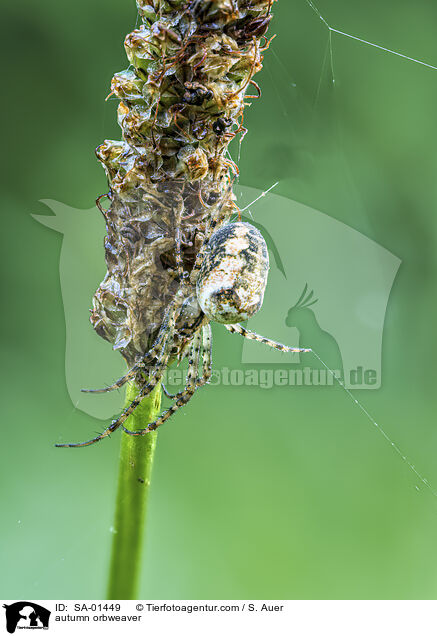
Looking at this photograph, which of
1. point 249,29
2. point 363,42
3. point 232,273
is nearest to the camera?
point 249,29

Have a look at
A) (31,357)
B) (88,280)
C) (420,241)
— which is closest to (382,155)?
(420,241)

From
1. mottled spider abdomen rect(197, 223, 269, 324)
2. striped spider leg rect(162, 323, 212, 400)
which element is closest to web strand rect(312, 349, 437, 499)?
striped spider leg rect(162, 323, 212, 400)

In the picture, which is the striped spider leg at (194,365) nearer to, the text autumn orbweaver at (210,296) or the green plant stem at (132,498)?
the text autumn orbweaver at (210,296)

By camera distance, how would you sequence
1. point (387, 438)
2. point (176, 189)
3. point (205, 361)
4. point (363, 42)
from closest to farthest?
point (176, 189), point (205, 361), point (363, 42), point (387, 438)

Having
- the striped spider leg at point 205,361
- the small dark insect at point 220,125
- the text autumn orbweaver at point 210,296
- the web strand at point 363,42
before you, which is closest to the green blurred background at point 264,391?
the web strand at point 363,42

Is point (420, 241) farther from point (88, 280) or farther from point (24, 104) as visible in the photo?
point (24, 104)
